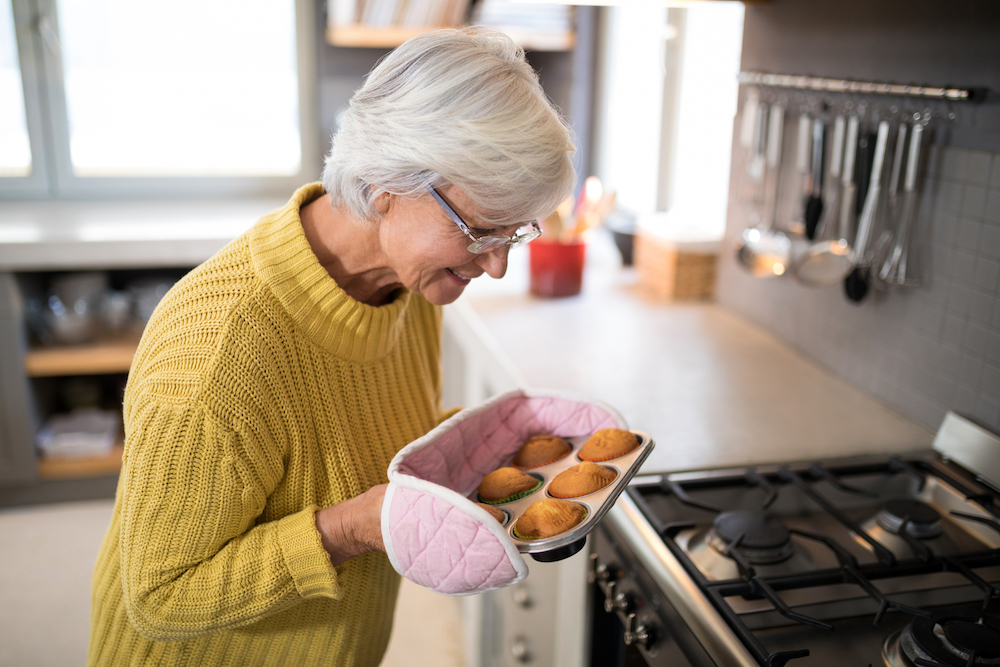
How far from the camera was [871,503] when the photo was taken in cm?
126

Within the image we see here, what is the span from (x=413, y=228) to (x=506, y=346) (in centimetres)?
87

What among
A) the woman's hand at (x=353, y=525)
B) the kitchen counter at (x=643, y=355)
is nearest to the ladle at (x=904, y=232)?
the kitchen counter at (x=643, y=355)

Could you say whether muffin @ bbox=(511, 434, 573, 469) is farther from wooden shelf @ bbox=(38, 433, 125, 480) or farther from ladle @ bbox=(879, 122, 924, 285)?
wooden shelf @ bbox=(38, 433, 125, 480)

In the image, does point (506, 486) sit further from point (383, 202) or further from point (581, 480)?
point (383, 202)

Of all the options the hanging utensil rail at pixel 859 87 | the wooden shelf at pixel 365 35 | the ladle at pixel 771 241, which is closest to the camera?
the hanging utensil rail at pixel 859 87

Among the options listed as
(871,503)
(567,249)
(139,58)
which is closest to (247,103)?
(139,58)

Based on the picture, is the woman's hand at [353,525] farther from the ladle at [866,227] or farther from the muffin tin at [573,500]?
the ladle at [866,227]

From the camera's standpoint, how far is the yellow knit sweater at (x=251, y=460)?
894 millimetres

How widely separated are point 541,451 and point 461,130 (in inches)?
17.9

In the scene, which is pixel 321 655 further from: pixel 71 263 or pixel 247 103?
pixel 247 103

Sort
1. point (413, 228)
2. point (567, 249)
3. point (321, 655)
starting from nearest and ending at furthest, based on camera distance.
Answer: point (413, 228), point (321, 655), point (567, 249)

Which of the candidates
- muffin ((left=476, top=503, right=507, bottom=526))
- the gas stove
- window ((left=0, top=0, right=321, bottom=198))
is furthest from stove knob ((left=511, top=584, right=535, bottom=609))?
window ((left=0, top=0, right=321, bottom=198))

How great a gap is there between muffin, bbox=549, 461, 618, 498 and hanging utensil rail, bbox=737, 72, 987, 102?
2.75 ft

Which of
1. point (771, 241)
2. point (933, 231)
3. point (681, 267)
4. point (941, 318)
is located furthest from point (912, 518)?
point (681, 267)
